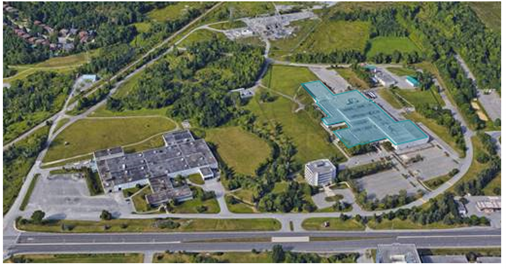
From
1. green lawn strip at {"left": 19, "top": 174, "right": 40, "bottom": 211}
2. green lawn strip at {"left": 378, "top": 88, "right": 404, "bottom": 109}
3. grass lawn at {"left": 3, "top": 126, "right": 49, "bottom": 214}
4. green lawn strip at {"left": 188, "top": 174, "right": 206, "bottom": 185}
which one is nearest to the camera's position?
green lawn strip at {"left": 19, "top": 174, "right": 40, "bottom": 211}

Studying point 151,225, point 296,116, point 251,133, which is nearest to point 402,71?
point 296,116

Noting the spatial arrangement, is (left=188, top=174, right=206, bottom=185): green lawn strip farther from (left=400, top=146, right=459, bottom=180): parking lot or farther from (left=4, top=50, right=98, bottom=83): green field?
(left=4, top=50, right=98, bottom=83): green field

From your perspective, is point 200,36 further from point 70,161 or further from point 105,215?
point 105,215

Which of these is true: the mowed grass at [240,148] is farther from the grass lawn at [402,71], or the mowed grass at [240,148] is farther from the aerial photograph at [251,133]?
the grass lawn at [402,71]

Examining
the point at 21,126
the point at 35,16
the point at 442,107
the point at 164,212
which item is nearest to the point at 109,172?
the point at 164,212

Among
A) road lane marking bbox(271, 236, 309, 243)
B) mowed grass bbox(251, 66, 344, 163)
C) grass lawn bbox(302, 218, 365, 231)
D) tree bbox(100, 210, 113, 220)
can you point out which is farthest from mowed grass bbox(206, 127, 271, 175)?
tree bbox(100, 210, 113, 220)

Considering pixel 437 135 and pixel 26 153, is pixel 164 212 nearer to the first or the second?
pixel 26 153
